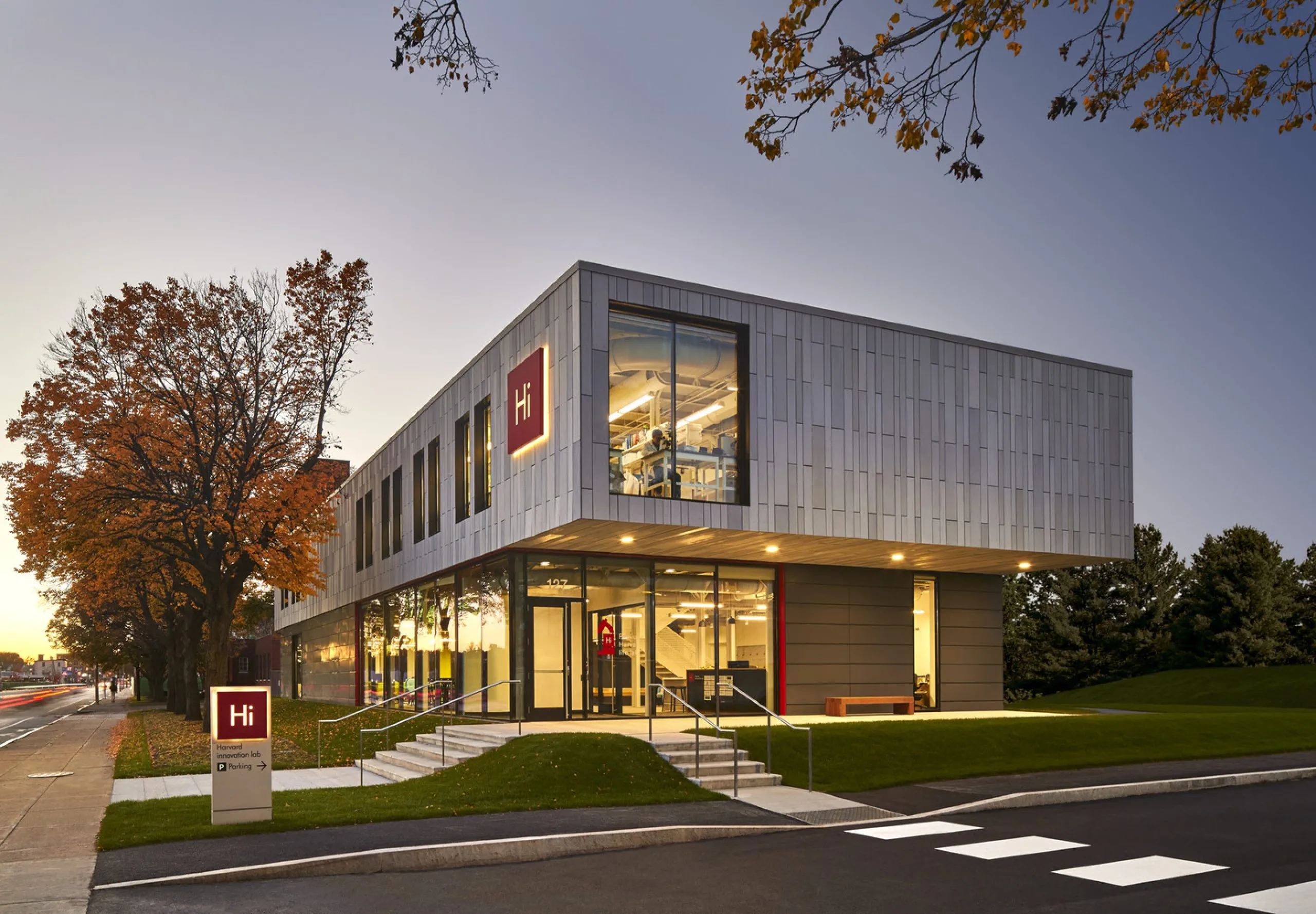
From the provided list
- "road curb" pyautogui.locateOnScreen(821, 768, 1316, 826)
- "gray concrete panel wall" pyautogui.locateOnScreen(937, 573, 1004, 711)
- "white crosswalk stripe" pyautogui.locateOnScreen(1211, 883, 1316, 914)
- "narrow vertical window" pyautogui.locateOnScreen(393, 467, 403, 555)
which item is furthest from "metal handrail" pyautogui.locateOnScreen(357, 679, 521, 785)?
"white crosswalk stripe" pyautogui.locateOnScreen(1211, 883, 1316, 914)

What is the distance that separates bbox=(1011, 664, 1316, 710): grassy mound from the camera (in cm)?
3603

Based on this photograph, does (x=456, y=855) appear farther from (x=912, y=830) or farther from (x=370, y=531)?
(x=370, y=531)

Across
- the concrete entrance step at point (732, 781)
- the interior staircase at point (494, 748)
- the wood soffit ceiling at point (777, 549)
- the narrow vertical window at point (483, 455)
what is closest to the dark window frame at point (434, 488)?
the narrow vertical window at point (483, 455)

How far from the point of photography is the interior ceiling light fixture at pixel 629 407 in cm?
2016

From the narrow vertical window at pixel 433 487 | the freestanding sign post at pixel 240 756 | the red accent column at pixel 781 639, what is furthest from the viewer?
the narrow vertical window at pixel 433 487

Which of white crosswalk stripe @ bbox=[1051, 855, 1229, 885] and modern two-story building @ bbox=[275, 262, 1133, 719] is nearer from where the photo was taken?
white crosswalk stripe @ bbox=[1051, 855, 1229, 885]

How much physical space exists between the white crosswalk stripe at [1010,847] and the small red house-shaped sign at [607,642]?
12754mm

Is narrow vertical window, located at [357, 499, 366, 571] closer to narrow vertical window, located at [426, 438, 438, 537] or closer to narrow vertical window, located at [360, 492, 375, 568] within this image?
narrow vertical window, located at [360, 492, 375, 568]

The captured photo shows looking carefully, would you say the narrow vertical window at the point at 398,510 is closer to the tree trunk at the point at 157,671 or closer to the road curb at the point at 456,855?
the road curb at the point at 456,855

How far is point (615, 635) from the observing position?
2388cm

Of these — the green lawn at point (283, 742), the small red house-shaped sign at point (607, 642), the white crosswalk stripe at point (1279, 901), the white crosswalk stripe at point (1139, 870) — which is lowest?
the green lawn at point (283, 742)

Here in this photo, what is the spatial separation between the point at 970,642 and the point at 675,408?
11892mm

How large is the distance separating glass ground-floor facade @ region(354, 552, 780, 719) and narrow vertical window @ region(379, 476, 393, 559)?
28.2 feet

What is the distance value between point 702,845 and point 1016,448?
52.2 feet
